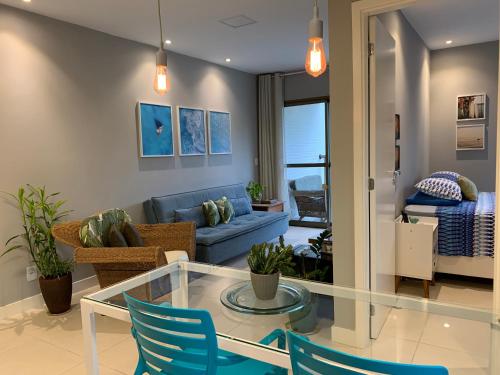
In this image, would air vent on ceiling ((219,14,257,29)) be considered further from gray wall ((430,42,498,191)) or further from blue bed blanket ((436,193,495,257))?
gray wall ((430,42,498,191))

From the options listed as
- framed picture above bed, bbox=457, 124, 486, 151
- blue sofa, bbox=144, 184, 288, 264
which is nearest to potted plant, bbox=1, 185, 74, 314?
blue sofa, bbox=144, 184, 288, 264

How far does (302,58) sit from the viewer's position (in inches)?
219

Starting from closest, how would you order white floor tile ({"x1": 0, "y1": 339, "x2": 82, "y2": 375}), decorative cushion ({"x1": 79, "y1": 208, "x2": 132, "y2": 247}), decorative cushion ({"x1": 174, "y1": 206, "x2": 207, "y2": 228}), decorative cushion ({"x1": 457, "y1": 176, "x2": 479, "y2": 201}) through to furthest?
white floor tile ({"x1": 0, "y1": 339, "x2": 82, "y2": 375}) < decorative cushion ({"x1": 79, "y1": 208, "x2": 132, "y2": 247}) < decorative cushion ({"x1": 457, "y1": 176, "x2": 479, "y2": 201}) < decorative cushion ({"x1": 174, "y1": 206, "x2": 207, "y2": 228})

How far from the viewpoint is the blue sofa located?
13.8ft

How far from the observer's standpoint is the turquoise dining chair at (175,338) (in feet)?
4.06

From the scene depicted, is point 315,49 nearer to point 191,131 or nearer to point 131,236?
point 131,236

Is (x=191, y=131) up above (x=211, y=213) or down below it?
above

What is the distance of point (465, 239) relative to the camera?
3674 millimetres

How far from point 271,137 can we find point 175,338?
552cm

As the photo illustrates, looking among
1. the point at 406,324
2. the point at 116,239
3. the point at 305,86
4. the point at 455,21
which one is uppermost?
the point at 455,21

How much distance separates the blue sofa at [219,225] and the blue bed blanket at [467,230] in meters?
2.11

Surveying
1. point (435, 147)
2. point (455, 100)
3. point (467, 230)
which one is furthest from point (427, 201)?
point (455, 100)

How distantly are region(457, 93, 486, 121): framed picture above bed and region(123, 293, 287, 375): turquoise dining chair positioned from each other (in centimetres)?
561

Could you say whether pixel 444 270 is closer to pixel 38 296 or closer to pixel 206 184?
pixel 206 184
